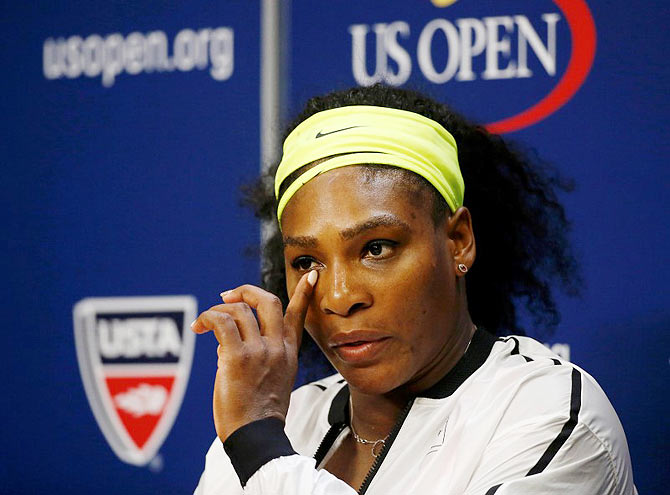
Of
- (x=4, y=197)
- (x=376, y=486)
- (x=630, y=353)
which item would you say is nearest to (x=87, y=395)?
(x=4, y=197)

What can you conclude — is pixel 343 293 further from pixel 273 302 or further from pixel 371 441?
pixel 371 441

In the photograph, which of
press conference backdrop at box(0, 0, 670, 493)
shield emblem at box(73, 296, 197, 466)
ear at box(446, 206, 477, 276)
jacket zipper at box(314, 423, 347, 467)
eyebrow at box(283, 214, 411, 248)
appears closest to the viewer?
eyebrow at box(283, 214, 411, 248)

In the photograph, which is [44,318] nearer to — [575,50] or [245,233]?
[245,233]

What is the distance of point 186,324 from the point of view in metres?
2.26

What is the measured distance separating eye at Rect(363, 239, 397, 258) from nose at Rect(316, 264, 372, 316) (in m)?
0.04

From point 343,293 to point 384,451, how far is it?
25 cm

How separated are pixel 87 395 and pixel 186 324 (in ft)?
1.00

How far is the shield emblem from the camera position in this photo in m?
2.27

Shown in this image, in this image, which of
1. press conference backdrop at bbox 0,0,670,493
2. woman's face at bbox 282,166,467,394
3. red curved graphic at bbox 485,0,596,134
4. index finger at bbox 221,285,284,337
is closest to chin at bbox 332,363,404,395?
woman's face at bbox 282,166,467,394

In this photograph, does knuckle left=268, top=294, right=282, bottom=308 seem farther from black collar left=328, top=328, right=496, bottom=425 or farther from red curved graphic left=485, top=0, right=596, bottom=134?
red curved graphic left=485, top=0, right=596, bottom=134

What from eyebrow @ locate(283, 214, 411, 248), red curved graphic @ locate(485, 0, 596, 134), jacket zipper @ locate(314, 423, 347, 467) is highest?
red curved graphic @ locate(485, 0, 596, 134)

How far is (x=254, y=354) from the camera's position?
144cm

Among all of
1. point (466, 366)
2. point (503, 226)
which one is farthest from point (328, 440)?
point (503, 226)

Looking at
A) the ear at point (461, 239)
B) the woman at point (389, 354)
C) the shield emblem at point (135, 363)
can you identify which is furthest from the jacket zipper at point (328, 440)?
the shield emblem at point (135, 363)
